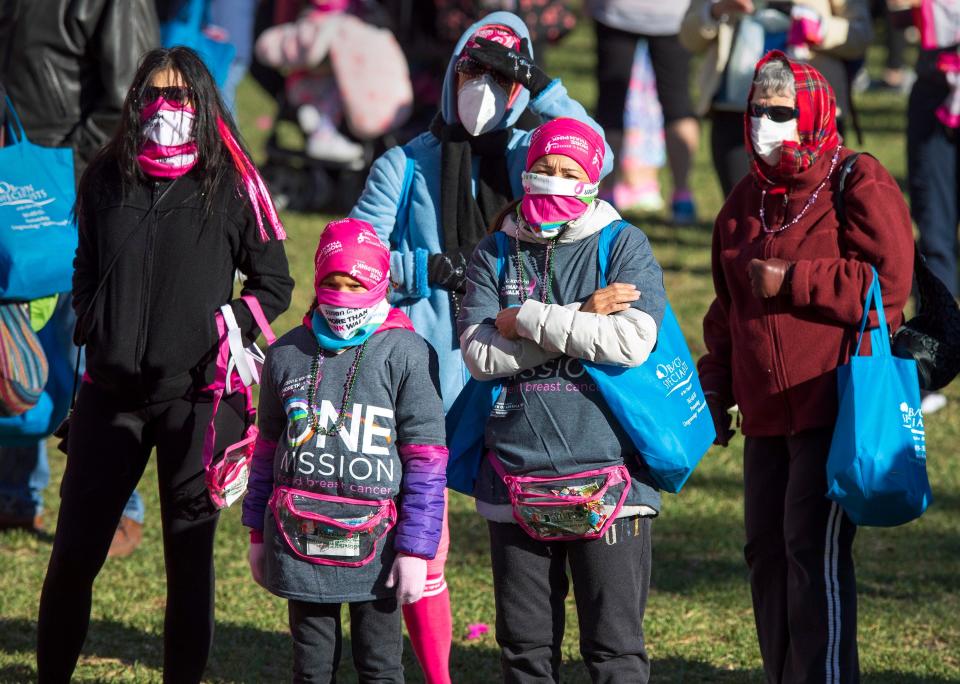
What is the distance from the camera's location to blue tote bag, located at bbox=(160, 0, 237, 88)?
7125mm

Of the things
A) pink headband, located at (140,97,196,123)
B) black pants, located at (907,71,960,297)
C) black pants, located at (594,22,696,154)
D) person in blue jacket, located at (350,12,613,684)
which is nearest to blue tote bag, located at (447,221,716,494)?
person in blue jacket, located at (350,12,613,684)

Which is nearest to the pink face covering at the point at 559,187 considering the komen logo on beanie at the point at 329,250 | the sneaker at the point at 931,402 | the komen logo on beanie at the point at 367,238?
the komen logo on beanie at the point at 367,238

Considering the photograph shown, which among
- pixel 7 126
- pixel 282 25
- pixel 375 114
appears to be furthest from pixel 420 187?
pixel 282 25

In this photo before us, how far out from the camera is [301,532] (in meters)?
3.73

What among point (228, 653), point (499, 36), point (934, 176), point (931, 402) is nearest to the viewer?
point (499, 36)

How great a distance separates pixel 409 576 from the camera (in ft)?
12.0

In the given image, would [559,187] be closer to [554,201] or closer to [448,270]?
[554,201]

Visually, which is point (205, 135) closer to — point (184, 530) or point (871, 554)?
point (184, 530)

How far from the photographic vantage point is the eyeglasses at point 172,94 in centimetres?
419

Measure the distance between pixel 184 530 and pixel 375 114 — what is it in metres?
6.68

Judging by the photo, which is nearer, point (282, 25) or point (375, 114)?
point (375, 114)

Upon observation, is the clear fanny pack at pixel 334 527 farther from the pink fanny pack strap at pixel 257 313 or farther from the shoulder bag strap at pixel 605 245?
the shoulder bag strap at pixel 605 245

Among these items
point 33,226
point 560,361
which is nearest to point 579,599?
point 560,361

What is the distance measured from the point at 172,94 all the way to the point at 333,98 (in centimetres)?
667
